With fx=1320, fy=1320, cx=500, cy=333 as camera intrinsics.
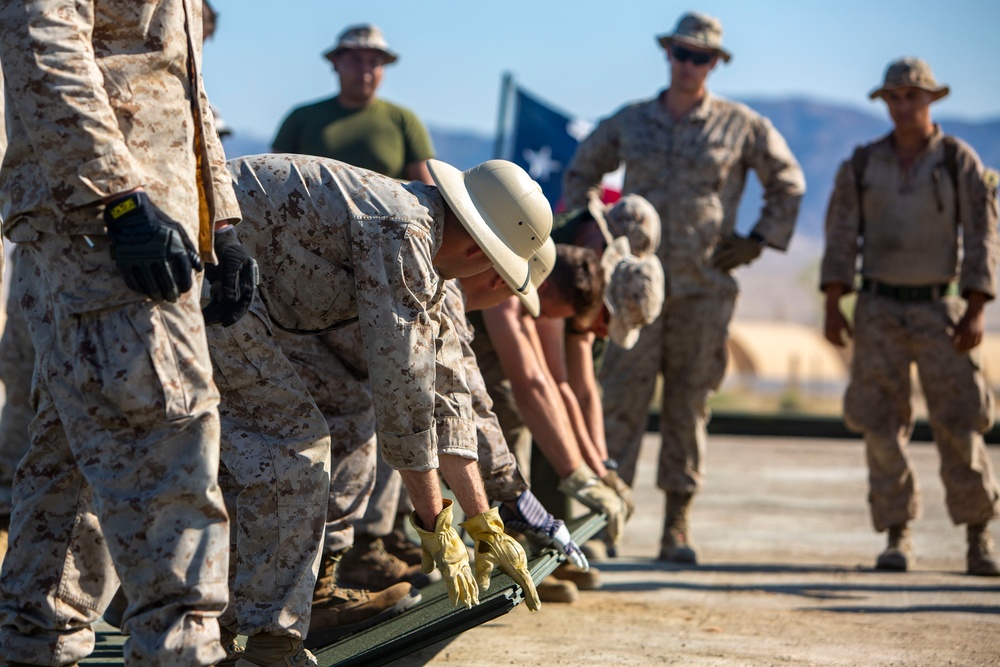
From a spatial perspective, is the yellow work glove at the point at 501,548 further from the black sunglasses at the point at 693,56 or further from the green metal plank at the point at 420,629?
the black sunglasses at the point at 693,56

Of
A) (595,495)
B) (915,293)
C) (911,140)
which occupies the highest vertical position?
(911,140)

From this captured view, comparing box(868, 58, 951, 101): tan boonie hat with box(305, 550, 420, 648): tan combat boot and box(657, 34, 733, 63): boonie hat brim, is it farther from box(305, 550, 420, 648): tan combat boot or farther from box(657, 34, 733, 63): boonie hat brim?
box(305, 550, 420, 648): tan combat boot

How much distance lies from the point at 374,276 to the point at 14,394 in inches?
102

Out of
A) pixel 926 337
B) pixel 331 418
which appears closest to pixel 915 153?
pixel 926 337

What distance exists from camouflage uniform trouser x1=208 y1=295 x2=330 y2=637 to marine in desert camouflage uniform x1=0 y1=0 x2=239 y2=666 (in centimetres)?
51

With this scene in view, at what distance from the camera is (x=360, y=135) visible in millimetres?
6484

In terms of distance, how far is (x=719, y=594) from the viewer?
5.25 meters

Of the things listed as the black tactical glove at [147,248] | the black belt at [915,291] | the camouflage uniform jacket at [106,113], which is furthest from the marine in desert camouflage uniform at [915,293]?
the black tactical glove at [147,248]

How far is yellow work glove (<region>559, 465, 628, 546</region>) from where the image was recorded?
464 centimetres

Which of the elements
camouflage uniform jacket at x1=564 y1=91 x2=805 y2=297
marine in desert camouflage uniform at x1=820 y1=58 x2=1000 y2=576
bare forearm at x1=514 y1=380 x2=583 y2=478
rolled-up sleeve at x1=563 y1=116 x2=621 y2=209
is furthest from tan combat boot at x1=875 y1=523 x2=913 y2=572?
rolled-up sleeve at x1=563 y1=116 x2=621 y2=209

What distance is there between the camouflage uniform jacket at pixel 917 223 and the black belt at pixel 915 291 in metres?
0.03

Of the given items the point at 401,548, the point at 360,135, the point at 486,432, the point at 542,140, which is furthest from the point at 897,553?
the point at 542,140

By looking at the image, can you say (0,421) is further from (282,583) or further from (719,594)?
(719,594)

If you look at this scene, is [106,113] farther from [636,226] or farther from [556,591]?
[636,226]
